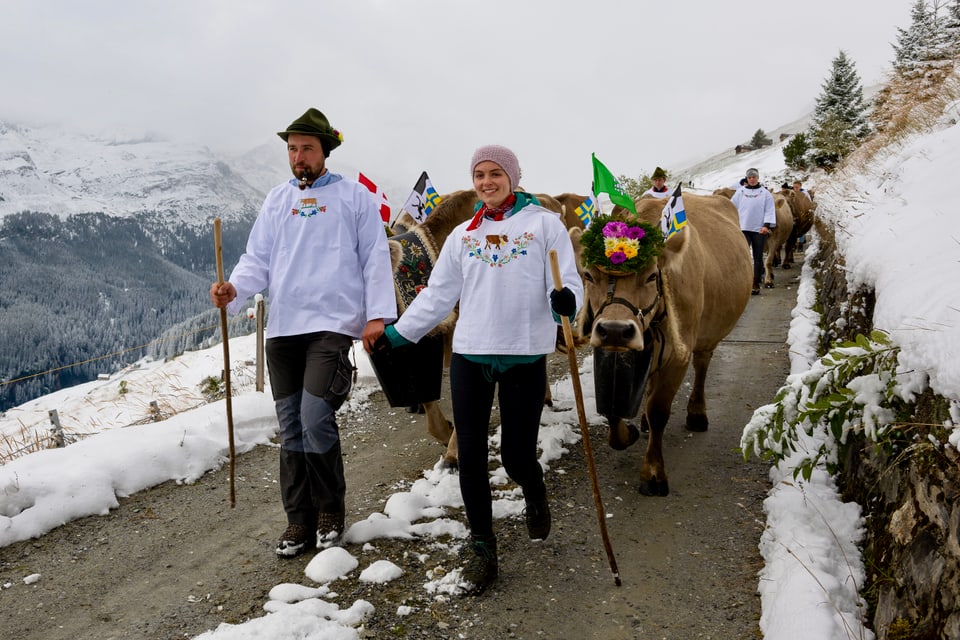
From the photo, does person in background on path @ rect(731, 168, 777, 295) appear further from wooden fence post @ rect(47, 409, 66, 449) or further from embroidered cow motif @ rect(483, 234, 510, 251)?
wooden fence post @ rect(47, 409, 66, 449)

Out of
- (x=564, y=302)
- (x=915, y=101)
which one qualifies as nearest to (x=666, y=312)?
(x=564, y=302)

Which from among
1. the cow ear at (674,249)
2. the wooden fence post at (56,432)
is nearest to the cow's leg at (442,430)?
the cow ear at (674,249)

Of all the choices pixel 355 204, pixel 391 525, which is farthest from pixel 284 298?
pixel 391 525

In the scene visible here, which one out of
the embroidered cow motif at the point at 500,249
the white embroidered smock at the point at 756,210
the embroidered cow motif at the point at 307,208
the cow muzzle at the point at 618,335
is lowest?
the cow muzzle at the point at 618,335

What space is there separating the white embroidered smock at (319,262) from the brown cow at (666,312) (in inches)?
51.3

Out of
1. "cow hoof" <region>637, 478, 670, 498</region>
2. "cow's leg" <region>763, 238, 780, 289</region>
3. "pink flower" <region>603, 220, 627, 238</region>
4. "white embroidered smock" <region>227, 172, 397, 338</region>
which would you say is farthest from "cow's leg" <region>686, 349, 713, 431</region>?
"cow's leg" <region>763, 238, 780, 289</region>

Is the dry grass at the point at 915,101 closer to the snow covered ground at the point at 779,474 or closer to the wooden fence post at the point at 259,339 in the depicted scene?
the snow covered ground at the point at 779,474

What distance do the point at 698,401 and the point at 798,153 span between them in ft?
145

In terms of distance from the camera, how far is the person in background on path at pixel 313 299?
3559 mm

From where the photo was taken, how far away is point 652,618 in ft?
9.95

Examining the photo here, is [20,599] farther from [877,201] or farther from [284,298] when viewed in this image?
[877,201]

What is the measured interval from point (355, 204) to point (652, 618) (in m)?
2.70

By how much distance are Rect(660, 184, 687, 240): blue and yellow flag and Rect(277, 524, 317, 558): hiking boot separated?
9.70 ft

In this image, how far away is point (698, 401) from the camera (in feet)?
18.8
